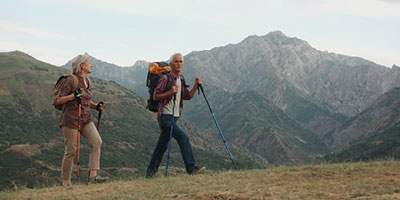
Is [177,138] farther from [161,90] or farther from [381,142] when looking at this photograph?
[381,142]

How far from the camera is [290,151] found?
639 ft

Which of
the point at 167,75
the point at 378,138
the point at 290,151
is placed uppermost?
the point at 167,75

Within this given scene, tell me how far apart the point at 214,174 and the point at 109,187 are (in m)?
2.52

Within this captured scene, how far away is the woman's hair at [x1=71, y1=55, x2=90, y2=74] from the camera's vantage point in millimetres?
9250

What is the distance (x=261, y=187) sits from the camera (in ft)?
25.5

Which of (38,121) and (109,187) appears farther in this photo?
(38,121)

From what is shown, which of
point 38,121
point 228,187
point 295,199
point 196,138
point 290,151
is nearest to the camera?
point 295,199

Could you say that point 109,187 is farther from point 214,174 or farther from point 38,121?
point 38,121

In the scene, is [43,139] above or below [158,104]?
below

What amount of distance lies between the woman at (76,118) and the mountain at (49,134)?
1808 inches

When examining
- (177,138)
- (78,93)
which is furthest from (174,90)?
(78,93)

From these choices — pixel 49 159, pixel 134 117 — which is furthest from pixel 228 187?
pixel 134 117

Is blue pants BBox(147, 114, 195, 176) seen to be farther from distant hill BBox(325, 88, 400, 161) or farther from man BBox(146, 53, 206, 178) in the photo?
distant hill BBox(325, 88, 400, 161)

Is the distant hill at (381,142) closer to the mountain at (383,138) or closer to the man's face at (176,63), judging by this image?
the mountain at (383,138)
